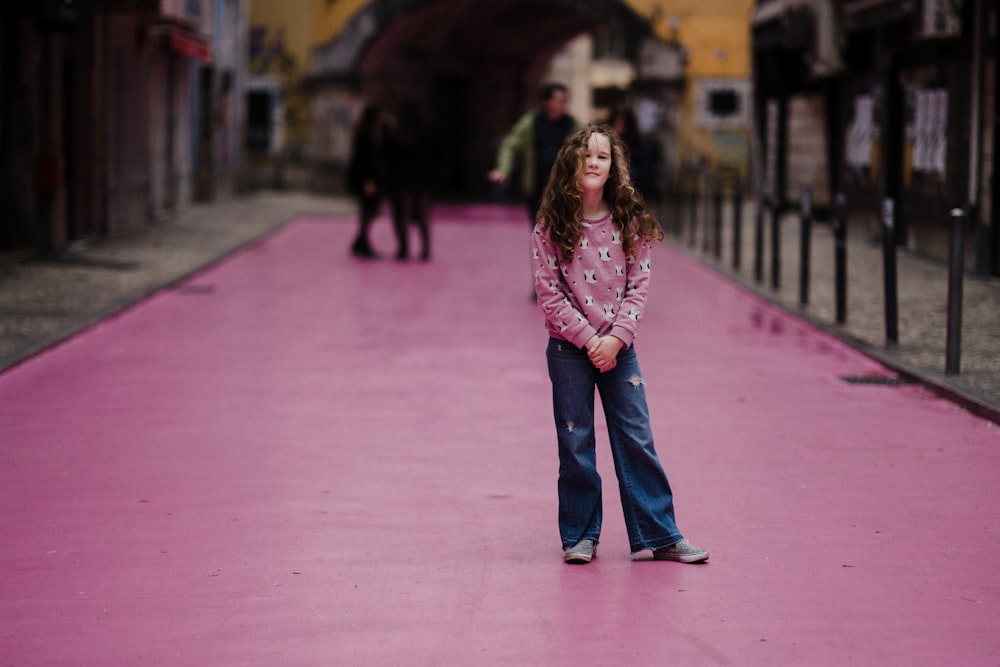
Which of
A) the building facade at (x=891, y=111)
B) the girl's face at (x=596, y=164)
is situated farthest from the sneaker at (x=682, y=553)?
the building facade at (x=891, y=111)

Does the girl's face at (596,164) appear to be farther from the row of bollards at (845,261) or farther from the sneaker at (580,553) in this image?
the row of bollards at (845,261)

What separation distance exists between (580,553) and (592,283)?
2.81 feet

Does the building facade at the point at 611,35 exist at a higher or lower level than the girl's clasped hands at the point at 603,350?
higher

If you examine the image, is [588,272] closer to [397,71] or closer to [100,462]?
[100,462]

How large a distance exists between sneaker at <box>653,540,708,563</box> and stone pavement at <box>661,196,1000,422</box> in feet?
11.4

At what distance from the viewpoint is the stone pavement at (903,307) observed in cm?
1042

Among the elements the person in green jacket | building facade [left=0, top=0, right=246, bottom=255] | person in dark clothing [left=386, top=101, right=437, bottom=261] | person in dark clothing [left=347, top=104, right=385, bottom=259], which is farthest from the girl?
person in dark clothing [left=347, top=104, right=385, bottom=259]

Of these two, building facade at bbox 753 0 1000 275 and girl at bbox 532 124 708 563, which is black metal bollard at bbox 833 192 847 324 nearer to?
building facade at bbox 753 0 1000 275

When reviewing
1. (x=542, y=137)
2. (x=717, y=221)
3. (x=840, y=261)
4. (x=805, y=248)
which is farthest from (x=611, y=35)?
(x=840, y=261)

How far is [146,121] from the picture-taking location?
88.6 feet

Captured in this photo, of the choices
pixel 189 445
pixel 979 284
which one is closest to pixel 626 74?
pixel 979 284

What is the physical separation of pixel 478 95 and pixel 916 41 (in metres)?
27.5

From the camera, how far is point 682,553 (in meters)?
5.95

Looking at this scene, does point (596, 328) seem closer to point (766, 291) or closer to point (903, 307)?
point (903, 307)
